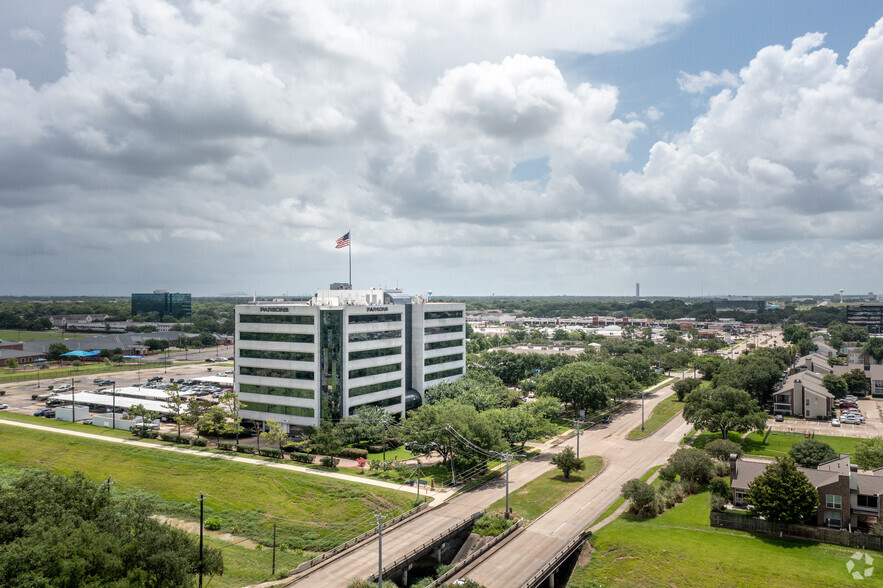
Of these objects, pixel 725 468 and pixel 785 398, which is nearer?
pixel 725 468

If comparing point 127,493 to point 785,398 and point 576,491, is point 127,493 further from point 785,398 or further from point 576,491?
point 785,398

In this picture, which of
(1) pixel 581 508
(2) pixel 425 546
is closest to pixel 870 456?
(1) pixel 581 508

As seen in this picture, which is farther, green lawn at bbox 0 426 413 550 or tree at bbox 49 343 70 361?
tree at bbox 49 343 70 361

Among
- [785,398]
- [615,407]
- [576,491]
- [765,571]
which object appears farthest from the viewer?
[615,407]

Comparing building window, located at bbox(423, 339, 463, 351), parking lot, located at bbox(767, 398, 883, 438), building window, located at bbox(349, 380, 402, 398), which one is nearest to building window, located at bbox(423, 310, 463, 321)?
building window, located at bbox(423, 339, 463, 351)

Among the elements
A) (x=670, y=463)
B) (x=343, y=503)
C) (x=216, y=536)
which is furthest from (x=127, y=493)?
(x=670, y=463)

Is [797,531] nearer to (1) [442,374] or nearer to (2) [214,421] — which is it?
(1) [442,374]

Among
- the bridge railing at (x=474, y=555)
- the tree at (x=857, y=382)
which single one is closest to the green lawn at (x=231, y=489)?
the bridge railing at (x=474, y=555)

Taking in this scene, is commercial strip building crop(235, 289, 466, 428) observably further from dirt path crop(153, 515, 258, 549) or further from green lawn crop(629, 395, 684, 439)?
green lawn crop(629, 395, 684, 439)
